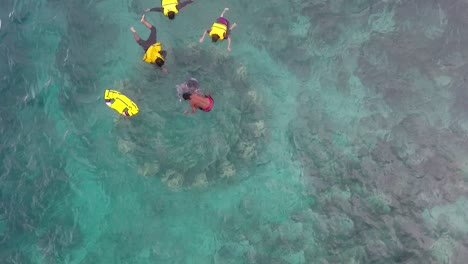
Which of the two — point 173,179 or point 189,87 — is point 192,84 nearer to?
point 189,87

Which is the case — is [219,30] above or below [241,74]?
above

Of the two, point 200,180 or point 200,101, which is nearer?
point 200,101

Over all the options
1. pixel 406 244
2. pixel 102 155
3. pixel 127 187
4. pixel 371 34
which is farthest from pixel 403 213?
pixel 102 155

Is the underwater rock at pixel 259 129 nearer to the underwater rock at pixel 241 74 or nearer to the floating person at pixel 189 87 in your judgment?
the underwater rock at pixel 241 74

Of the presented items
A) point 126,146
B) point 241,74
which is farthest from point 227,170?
point 126,146

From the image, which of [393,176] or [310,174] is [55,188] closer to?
[310,174]

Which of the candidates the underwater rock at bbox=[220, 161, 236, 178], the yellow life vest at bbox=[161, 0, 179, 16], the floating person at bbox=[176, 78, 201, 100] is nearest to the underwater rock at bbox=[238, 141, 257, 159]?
the underwater rock at bbox=[220, 161, 236, 178]
